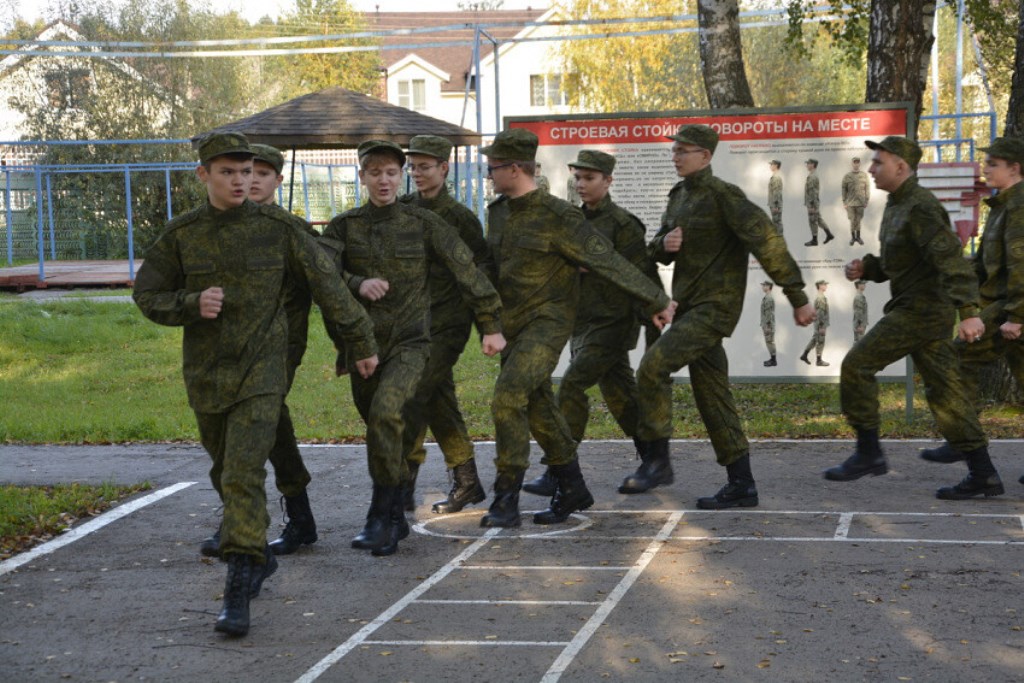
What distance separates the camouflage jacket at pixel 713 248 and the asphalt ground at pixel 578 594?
115 centimetres

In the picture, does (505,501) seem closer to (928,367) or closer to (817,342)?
(928,367)

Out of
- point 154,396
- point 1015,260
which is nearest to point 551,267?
point 1015,260

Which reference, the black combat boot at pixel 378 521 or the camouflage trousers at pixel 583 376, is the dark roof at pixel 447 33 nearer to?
the camouflage trousers at pixel 583 376

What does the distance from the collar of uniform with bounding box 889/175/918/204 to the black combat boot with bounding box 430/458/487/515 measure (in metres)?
2.85

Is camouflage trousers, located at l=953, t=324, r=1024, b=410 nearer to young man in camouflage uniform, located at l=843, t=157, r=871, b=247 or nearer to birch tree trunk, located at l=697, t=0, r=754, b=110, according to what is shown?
young man in camouflage uniform, located at l=843, t=157, r=871, b=247

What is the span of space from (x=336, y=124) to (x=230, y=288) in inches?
619

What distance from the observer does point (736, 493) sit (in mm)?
9023

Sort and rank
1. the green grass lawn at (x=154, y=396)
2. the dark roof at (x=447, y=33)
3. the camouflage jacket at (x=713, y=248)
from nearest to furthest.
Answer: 1. the camouflage jacket at (x=713, y=248)
2. the green grass lawn at (x=154, y=396)
3. the dark roof at (x=447, y=33)

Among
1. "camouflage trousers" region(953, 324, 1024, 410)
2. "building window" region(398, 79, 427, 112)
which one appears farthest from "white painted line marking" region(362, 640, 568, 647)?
"building window" region(398, 79, 427, 112)

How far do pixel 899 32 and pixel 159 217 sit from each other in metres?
24.1

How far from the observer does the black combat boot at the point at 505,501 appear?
28.2 feet

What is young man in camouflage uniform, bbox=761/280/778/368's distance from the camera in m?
12.4

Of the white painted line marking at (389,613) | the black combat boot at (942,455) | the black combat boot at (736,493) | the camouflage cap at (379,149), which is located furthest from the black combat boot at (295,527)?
the black combat boot at (942,455)

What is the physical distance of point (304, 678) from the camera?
5914 mm
